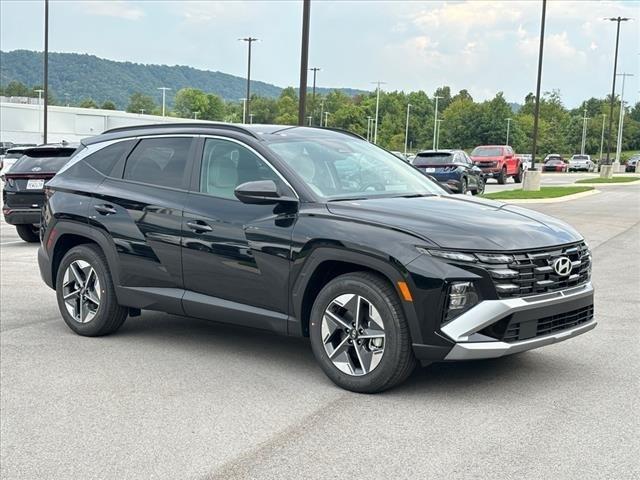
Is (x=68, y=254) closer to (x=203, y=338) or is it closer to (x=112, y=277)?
(x=112, y=277)

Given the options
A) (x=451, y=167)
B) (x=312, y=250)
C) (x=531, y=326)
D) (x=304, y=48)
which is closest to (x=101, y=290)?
(x=312, y=250)

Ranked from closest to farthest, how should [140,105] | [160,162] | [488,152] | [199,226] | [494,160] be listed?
[199,226], [160,162], [494,160], [488,152], [140,105]

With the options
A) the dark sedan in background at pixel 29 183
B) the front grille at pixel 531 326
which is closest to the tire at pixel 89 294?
the front grille at pixel 531 326

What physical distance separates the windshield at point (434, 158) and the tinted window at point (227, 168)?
67.3 feet

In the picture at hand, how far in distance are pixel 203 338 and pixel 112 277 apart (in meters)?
0.94

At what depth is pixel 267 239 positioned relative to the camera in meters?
5.76

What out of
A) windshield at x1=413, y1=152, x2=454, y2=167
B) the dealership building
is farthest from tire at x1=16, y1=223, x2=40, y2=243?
the dealership building

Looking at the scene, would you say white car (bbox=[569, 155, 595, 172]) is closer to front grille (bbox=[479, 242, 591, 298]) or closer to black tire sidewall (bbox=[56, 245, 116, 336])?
black tire sidewall (bbox=[56, 245, 116, 336])

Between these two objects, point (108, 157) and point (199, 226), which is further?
point (108, 157)

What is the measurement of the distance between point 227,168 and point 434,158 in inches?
826

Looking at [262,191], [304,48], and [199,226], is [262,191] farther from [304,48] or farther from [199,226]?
[304,48]

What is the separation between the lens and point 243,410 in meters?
5.07

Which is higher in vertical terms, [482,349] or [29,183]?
[29,183]

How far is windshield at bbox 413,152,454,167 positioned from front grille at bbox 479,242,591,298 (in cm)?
2112
